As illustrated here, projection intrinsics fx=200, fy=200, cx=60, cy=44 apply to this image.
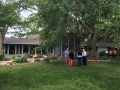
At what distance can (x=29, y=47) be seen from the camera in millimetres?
39188

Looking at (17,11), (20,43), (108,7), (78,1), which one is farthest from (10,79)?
(20,43)

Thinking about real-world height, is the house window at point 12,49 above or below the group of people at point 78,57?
above

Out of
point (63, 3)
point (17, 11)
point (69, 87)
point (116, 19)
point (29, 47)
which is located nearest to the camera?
point (116, 19)

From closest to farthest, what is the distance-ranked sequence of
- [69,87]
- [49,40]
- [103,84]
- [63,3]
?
[69,87], [103,84], [63,3], [49,40]

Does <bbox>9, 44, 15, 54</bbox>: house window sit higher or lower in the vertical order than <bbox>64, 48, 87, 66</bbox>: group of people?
higher

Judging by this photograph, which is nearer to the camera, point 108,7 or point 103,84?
point 103,84

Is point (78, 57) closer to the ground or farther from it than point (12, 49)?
closer to the ground

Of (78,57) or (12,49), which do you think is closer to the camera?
(78,57)

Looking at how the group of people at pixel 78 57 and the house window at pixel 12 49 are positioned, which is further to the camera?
the house window at pixel 12 49

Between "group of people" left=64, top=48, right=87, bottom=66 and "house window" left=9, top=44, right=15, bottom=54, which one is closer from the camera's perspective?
"group of people" left=64, top=48, right=87, bottom=66

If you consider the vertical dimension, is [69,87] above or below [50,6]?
below

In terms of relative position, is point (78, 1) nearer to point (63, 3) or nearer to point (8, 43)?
point (63, 3)

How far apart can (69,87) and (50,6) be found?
30.9ft

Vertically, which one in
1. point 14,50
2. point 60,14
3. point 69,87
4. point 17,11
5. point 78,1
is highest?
point 17,11
